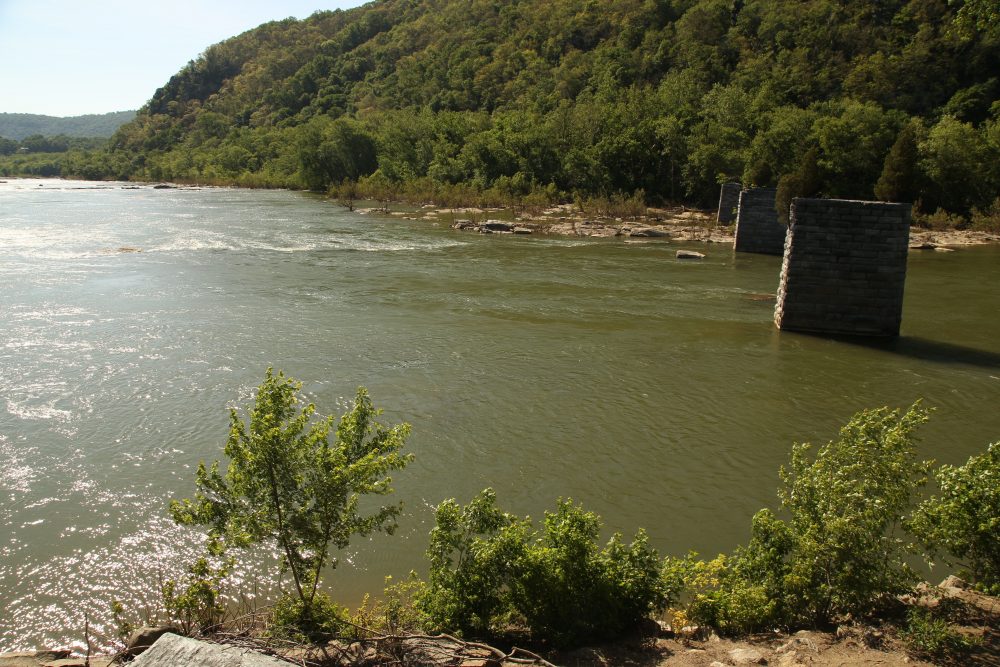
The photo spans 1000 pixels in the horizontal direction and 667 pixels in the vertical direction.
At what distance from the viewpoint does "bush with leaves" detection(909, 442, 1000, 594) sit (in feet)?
19.3

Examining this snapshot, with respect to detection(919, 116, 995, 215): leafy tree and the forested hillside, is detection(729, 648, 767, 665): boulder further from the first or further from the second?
detection(919, 116, 995, 215): leafy tree

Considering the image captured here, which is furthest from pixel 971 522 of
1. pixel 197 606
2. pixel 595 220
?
pixel 595 220

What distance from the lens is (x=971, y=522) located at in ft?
19.5

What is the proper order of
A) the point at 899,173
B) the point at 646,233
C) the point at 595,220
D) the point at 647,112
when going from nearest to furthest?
the point at 646,233 → the point at 899,173 → the point at 595,220 → the point at 647,112

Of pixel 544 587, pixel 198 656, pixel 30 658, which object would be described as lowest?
pixel 30 658

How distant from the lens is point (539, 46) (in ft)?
382

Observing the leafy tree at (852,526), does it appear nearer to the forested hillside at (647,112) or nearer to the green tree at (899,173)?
the forested hillside at (647,112)

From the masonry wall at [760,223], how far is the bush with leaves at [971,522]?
29.5m

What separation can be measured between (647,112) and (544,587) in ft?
228

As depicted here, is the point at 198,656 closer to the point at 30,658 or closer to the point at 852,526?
the point at 30,658

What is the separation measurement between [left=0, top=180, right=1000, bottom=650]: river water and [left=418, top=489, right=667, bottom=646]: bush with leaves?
2.18m

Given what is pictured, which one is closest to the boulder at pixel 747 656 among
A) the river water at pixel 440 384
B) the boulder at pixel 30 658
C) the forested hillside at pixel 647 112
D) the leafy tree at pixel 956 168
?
the river water at pixel 440 384

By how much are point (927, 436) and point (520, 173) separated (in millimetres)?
54944

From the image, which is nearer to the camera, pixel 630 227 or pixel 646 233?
pixel 646 233
